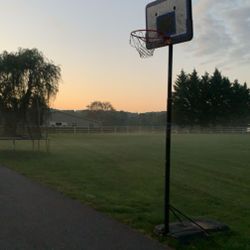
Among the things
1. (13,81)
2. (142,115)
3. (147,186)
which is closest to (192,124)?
(142,115)

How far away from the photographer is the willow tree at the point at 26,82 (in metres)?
51.9

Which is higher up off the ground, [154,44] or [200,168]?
[154,44]

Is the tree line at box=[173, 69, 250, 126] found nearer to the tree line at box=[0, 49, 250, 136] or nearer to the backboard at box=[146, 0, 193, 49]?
the tree line at box=[0, 49, 250, 136]

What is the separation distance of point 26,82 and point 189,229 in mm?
46755

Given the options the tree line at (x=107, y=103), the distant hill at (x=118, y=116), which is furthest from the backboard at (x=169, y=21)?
the distant hill at (x=118, y=116)

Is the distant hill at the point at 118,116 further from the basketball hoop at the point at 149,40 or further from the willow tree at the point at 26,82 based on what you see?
the basketball hoop at the point at 149,40

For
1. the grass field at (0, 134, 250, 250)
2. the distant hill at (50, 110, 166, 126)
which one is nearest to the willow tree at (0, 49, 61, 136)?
the grass field at (0, 134, 250, 250)

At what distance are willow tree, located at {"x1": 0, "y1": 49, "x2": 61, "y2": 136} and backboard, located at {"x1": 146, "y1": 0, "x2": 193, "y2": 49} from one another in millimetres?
43056

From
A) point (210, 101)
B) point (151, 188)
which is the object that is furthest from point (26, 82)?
point (210, 101)

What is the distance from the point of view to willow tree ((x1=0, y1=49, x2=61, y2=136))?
170ft

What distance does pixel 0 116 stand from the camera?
4909 centimetres

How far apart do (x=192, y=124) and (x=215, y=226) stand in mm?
Answer: 105646

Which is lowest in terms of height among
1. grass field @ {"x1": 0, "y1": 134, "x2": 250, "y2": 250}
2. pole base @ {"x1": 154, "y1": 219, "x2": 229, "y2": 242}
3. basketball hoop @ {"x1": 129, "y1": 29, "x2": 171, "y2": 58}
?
grass field @ {"x1": 0, "y1": 134, "x2": 250, "y2": 250}

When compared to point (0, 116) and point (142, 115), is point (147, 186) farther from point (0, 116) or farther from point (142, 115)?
point (142, 115)
